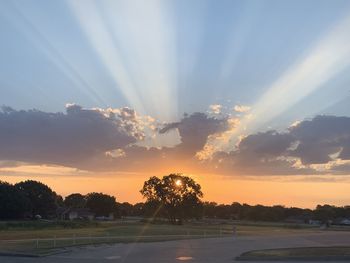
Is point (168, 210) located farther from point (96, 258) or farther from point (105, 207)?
point (96, 258)

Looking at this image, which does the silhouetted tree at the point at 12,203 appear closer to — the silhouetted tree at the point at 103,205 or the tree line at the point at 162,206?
the tree line at the point at 162,206

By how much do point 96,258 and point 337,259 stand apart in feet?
36.2

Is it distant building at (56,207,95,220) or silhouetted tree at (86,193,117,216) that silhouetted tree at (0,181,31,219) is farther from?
silhouetted tree at (86,193,117,216)

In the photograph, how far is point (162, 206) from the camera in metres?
116

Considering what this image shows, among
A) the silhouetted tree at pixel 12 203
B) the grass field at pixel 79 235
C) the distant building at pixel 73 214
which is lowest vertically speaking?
the grass field at pixel 79 235

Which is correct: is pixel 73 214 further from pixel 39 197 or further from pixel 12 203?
pixel 12 203

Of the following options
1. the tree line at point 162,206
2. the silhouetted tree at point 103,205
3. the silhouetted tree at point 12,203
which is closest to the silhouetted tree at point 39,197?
the tree line at point 162,206

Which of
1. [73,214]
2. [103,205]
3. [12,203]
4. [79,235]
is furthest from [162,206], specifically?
[79,235]

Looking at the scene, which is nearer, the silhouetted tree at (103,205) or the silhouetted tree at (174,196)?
the silhouetted tree at (174,196)

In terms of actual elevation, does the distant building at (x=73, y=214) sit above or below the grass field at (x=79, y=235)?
above

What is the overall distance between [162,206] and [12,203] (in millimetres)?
29071

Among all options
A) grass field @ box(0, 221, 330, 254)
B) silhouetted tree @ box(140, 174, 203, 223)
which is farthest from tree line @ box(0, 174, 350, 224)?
grass field @ box(0, 221, 330, 254)

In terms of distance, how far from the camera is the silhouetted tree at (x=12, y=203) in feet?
361

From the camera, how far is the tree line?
114750 millimetres
